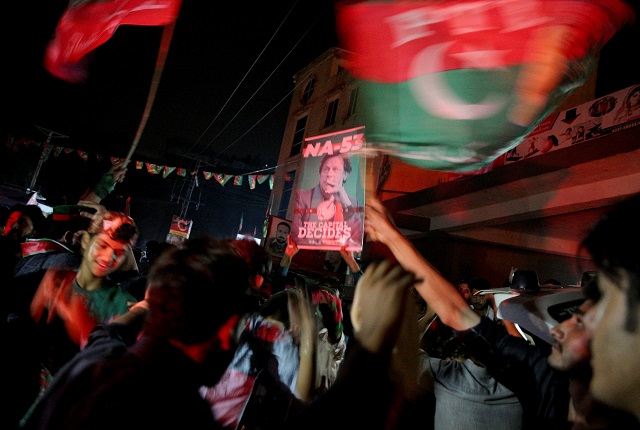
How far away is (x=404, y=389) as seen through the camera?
1.99 metres

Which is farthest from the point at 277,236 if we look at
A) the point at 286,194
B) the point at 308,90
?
the point at 308,90

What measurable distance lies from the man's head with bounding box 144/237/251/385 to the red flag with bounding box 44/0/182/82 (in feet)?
14.1

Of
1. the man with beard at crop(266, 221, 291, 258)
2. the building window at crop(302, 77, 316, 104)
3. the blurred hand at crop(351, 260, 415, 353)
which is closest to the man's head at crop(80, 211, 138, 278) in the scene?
the blurred hand at crop(351, 260, 415, 353)

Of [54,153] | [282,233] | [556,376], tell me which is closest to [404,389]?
[556,376]

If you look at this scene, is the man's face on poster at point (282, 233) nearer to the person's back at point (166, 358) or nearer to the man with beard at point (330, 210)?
the man with beard at point (330, 210)

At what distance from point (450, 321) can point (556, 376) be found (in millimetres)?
616

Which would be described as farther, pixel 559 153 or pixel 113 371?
pixel 559 153

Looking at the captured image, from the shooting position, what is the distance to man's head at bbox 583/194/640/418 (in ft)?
3.73

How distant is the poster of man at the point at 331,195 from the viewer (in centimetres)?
370

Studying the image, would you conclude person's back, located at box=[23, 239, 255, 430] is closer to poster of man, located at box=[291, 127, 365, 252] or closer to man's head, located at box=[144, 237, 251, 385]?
man's head, located at box=[144, 237, 251, 385]

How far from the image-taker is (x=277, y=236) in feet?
52.0

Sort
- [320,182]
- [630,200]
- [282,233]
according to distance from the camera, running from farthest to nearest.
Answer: [282,233] → [320,182] → [630,200]

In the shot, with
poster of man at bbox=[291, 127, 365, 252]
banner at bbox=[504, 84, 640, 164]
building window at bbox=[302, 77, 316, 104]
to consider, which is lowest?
poster of man at bbox=[291, 127, 365, 252]

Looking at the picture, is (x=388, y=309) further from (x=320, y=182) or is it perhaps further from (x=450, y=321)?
(x=320, y=182)
